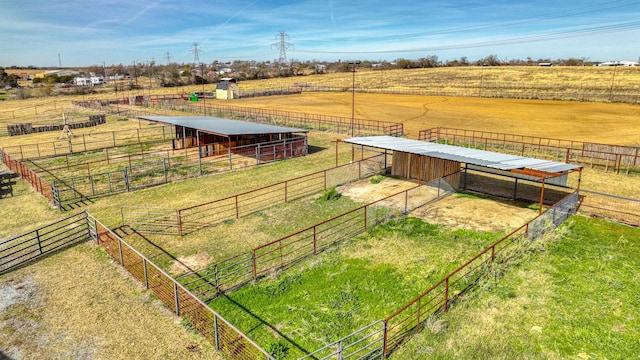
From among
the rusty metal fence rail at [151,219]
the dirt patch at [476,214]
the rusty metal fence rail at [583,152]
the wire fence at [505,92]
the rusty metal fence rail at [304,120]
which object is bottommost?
the rusty metal fence rail at [151,219]

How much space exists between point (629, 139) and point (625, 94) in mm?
44473

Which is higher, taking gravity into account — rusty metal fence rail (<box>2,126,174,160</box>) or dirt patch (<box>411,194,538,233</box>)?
rusty metal fence rail (<box>2,126,174,160</box>)

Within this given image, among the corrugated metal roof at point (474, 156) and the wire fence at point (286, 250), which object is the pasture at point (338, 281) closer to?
the wire fence at point (286, 250)

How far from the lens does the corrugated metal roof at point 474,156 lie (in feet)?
67.6

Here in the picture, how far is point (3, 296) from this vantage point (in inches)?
534

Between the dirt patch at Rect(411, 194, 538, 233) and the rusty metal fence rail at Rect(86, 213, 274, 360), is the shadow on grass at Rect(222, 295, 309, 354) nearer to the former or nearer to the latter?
the rusty metal fence rail at Rect(86, 213, 274, 360)

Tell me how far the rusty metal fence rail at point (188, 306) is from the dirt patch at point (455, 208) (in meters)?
11.3

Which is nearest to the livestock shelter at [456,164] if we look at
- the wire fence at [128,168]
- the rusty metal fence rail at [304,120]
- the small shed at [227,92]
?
the wire fence at [128,168]

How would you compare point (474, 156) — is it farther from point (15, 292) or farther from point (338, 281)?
point (15, 292)

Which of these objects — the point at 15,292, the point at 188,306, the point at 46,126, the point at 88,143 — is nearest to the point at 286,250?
the point at 188,306

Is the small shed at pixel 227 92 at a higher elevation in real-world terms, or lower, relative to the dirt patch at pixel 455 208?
higher

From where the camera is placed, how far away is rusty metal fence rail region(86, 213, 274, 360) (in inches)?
423

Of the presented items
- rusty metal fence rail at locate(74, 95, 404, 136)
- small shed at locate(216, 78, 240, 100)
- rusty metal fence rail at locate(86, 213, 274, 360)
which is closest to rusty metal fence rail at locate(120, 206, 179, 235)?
rusty metal fence rail at locate(86, 213, 274, 360)

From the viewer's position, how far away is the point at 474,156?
915 inches
